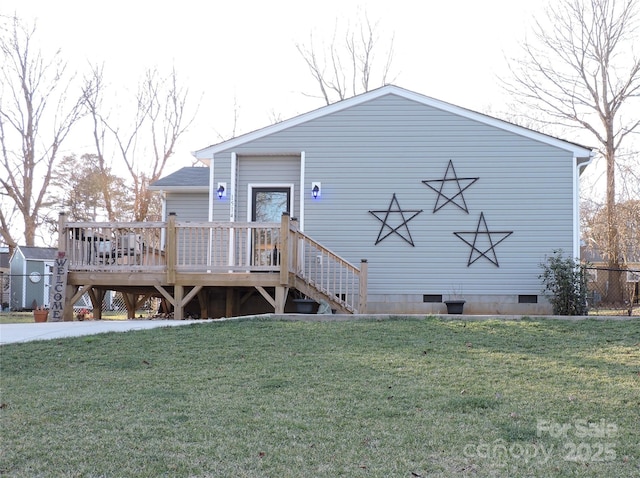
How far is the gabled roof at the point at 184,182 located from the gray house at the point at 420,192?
187 centimetres

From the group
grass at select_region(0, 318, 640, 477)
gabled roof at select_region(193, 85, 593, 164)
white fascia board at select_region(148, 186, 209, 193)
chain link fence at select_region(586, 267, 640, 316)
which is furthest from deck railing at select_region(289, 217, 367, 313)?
chain link fence at select_region(586, 267, 640, 316)

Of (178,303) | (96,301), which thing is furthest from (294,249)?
(96,301)

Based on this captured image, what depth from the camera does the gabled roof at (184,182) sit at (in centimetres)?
1431

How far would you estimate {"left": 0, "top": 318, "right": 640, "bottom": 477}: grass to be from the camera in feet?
12.3

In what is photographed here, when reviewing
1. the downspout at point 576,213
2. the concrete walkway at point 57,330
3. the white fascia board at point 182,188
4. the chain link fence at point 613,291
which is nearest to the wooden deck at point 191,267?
the concrete walkway at point 57,330

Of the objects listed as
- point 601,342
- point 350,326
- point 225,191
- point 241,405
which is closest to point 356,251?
point 225,191

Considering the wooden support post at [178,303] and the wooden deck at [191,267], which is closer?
the wooden deck at [191,267]

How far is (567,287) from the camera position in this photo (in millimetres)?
10852

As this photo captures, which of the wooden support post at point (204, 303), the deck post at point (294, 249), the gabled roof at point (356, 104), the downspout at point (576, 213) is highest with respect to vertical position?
the gabled roof at point (356, 104)

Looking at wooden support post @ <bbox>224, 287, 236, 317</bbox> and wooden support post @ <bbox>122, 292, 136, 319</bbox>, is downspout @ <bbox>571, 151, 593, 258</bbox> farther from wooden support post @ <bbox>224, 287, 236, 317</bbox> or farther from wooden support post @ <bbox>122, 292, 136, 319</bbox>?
wooden support post @ <bbox>122, 292, 136, 319</bbox>

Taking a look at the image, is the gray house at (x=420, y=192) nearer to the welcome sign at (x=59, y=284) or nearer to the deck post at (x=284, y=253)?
the deck post at (x=284, y=253)

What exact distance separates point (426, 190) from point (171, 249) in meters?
4.75

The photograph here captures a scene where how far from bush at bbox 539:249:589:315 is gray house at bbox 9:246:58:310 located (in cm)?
1611

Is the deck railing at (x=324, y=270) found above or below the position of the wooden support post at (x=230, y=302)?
above
